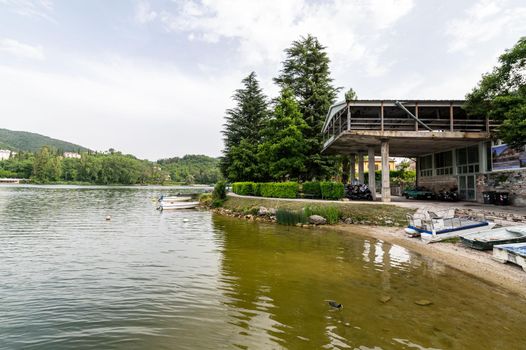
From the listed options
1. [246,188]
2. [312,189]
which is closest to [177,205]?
[246,188]

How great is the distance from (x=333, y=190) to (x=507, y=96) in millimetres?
11836

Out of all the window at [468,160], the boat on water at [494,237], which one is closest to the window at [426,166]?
the window at [468,160]

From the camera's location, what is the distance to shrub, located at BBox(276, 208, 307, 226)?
20281 millimetres

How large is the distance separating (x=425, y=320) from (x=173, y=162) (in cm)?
20074

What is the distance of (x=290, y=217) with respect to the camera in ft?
68.0

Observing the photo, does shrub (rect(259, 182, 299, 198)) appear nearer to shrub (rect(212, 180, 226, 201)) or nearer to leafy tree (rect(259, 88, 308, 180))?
leafy tree (rect(259, 88, 308, 180))

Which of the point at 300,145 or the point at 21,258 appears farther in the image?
the point at 300,145

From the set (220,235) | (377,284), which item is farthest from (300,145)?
(377,284)

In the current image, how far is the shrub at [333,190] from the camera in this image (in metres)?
23.0

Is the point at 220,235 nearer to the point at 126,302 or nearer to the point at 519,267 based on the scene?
the point at 126,302

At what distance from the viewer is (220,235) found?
1662cm

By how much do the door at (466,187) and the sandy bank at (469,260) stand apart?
33.6 ft

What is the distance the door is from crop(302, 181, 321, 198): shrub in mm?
11004

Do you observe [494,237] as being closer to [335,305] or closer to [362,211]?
[362,211]
